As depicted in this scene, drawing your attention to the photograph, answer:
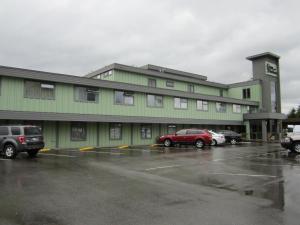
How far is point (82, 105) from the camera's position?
71.9ft

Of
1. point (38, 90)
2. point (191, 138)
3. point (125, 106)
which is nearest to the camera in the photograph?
point (38, 90)

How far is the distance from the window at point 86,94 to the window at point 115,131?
3.06 meters

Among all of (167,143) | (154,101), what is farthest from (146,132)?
(167,143)

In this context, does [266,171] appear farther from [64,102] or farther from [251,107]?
[251,107]

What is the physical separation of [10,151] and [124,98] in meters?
12.1

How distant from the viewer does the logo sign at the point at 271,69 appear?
40438mm

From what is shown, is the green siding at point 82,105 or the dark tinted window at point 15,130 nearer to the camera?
the dark tinted window at point 15,130

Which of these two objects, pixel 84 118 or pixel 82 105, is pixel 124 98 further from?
pixel 84 118

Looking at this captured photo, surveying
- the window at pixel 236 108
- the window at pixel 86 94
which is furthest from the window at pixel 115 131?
the window at pixel 236 108

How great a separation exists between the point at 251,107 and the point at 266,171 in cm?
3054

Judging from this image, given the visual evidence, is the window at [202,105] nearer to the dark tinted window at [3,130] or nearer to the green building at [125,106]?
the green building at [125,106]

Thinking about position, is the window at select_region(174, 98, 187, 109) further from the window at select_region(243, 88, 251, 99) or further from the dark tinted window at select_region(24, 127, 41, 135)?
the dark tinted window at select_region(24, 127, 41, 135)

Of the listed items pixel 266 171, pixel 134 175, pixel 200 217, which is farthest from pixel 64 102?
pixel 200 217

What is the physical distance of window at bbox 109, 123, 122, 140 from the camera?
24.3 metres
